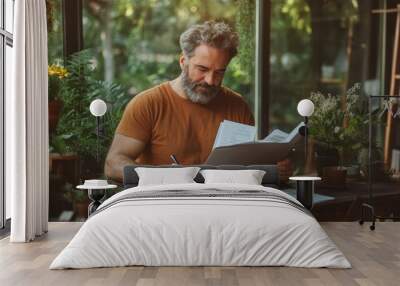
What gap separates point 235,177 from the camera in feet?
22.3

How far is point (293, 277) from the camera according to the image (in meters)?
4.40

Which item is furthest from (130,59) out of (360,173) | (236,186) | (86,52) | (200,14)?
(360,173)

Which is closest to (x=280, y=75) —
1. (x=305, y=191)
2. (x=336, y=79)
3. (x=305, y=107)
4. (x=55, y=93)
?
(x=305, y=107)

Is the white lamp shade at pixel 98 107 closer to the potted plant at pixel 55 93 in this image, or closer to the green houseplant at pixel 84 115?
the green houseplant at pixel 84 115

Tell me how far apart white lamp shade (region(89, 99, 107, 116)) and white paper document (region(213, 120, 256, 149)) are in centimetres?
139

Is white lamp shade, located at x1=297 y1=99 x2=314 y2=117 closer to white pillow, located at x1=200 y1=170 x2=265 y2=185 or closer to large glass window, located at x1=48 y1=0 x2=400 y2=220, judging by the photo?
large glass window, located at x1=48 y1=0 x2=400 y2=220

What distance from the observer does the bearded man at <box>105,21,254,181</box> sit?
24.6ft

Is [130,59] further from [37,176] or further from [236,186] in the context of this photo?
[236,186]

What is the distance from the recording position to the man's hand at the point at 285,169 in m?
7.59

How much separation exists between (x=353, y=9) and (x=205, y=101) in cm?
211

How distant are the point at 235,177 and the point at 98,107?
1.82 metres

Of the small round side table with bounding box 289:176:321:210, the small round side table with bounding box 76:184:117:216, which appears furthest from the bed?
the small round side table with bounding box 289:176:321:210

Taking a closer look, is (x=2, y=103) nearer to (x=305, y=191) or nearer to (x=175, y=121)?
(x=175, y=121)

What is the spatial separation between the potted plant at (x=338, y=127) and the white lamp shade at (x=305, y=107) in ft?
0.78
